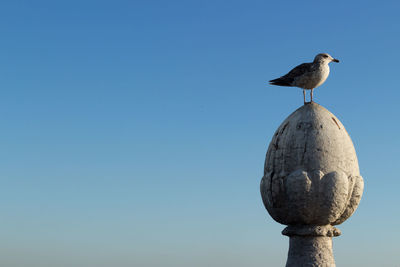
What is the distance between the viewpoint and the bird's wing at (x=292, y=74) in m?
12.0

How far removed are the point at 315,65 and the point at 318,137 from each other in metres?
1.95

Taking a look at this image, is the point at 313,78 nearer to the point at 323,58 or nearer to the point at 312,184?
the point at 323,58

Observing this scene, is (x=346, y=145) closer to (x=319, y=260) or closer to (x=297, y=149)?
(x=297, y=149)

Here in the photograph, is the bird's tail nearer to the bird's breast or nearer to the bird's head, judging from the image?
the bird's breast

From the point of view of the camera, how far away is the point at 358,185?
1109cm

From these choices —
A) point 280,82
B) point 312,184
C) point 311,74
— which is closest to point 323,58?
point 311,74

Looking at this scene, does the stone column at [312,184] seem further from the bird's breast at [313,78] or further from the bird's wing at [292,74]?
the bird's wing at [292,74]

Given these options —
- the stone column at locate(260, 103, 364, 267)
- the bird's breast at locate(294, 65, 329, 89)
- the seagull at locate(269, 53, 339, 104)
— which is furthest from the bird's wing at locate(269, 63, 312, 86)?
the stone column at locate(260, 103, 364, 267)

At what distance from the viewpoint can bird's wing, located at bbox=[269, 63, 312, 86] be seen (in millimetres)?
11992

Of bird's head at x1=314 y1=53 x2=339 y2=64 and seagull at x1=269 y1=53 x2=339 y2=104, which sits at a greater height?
bird's head at x1=314 y1=53 x2=339 y2=64

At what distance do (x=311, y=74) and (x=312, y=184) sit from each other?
2672 mm

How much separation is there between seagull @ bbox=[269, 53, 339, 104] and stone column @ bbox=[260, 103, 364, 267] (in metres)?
0.93

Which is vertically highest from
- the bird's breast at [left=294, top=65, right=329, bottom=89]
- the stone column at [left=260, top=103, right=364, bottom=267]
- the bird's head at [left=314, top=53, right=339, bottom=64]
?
the bird's head at [left=314, top=53, right=339, bottom=64]

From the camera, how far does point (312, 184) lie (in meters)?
10.7
